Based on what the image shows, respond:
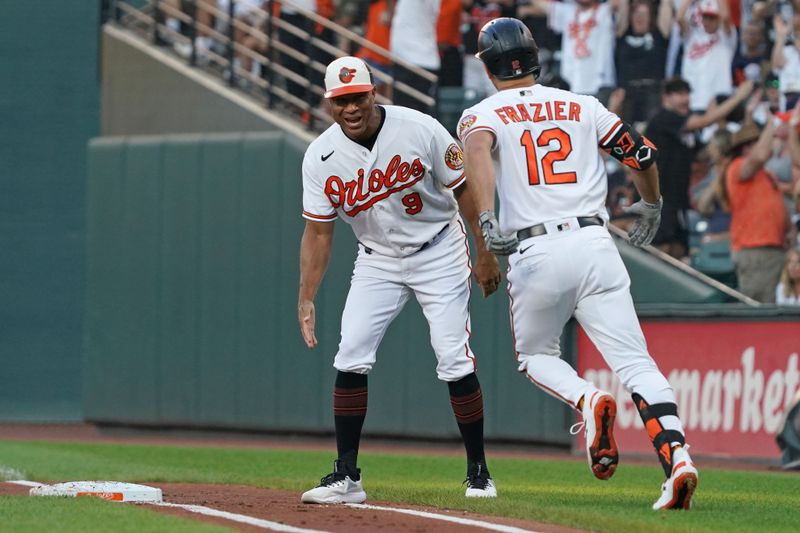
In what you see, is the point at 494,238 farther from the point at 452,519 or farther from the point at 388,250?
the point at 452,519

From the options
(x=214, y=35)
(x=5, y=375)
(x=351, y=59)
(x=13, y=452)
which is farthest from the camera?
(x=5, y=375)

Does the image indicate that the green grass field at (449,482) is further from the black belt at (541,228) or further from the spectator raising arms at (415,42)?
the spectator raising arms at (415,42)

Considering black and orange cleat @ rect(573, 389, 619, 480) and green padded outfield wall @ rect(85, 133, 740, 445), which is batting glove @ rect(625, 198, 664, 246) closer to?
black and orange cleat @ rect(573, 389, 619, 480)

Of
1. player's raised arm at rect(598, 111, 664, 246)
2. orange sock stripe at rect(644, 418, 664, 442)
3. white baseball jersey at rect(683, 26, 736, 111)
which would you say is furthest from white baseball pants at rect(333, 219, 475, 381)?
white baseball jersey at rect(683, 26, 736, 111)

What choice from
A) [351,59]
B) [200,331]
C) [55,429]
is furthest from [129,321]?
[351,59]

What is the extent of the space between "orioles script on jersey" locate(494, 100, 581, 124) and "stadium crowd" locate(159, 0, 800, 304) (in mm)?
4500

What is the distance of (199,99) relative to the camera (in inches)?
526

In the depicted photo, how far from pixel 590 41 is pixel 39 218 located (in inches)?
239

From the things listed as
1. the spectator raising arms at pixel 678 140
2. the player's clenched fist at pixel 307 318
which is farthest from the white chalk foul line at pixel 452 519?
the spectator raising arms at pixel 678 140

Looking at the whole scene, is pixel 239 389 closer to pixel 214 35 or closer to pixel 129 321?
pixel 129 321

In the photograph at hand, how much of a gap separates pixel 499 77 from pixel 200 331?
23.3 feet

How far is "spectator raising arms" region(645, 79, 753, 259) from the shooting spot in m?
10.7

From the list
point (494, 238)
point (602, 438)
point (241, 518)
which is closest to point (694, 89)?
point (494, 238)

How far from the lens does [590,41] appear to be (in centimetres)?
1149
